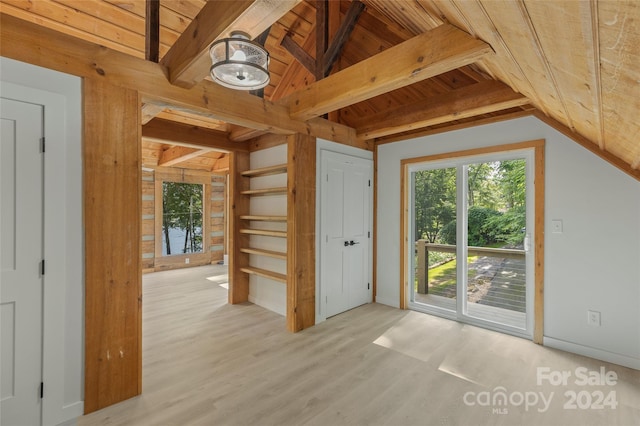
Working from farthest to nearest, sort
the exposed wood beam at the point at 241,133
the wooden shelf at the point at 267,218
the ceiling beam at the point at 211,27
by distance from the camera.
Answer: the exposed wood beam at the point at 241,133, the wooden shelf at the point at 267,218, the ceiling beam at the point at 211,27

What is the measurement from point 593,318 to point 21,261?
4.52m

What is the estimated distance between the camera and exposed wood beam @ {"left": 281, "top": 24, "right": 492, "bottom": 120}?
5.64 ft


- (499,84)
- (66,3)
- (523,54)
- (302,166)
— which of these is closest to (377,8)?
(499,84)

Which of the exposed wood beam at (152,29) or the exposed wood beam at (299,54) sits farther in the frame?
the exposed wood beam at (299,54)

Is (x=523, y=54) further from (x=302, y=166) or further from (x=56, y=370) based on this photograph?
(x=56, y=370)

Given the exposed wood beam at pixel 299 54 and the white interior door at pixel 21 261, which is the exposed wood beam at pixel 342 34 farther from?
the white interior door at pixel 21 261

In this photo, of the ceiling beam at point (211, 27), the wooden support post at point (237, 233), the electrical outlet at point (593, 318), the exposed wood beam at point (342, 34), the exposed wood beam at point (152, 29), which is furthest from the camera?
the wooden support post at point (237, 233)

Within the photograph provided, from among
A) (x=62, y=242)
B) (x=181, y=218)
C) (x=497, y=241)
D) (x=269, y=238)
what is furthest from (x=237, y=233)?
(x=181, y=218)

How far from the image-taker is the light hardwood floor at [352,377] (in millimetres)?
1931

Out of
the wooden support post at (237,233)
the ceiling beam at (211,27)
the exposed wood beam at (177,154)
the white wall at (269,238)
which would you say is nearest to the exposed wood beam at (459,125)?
the white wall at (269,238)

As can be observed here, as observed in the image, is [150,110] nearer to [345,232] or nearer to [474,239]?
[345,232]

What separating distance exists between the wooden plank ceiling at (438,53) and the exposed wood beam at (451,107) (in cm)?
1

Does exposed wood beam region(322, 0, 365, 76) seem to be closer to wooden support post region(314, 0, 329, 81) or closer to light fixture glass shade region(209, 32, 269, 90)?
wooden support post region(314, 0, 329, 81)

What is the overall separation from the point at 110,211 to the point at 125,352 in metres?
1.01
